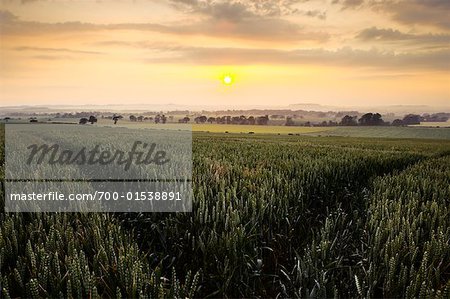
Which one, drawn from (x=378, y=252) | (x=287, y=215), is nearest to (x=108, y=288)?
(x=378, y=252)

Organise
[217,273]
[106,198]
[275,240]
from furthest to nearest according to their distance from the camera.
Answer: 1. [106,198]
2. [275,240]
3. [217,273]

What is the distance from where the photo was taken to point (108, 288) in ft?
8.51

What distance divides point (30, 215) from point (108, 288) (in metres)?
2.27

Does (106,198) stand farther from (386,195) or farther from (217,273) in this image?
(386,195)

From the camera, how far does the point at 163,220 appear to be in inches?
183

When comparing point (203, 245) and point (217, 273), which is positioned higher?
point (203, 245)

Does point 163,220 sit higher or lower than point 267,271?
higher

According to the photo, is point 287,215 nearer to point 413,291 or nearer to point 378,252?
point 378,252

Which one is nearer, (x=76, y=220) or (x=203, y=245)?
(x=203, y=245)

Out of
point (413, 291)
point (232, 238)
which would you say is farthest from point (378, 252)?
point (232, 238)

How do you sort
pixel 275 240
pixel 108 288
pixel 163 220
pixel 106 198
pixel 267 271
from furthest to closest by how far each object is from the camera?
pixel 106 198 < pixel 163 220 < pixel 275 240 < pixel 267 271 < pixel 108 288

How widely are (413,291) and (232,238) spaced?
59.6 inches

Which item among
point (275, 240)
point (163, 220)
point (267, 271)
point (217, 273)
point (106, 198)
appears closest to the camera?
point (217, 273)

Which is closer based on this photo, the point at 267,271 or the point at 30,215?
the point at 267,271
